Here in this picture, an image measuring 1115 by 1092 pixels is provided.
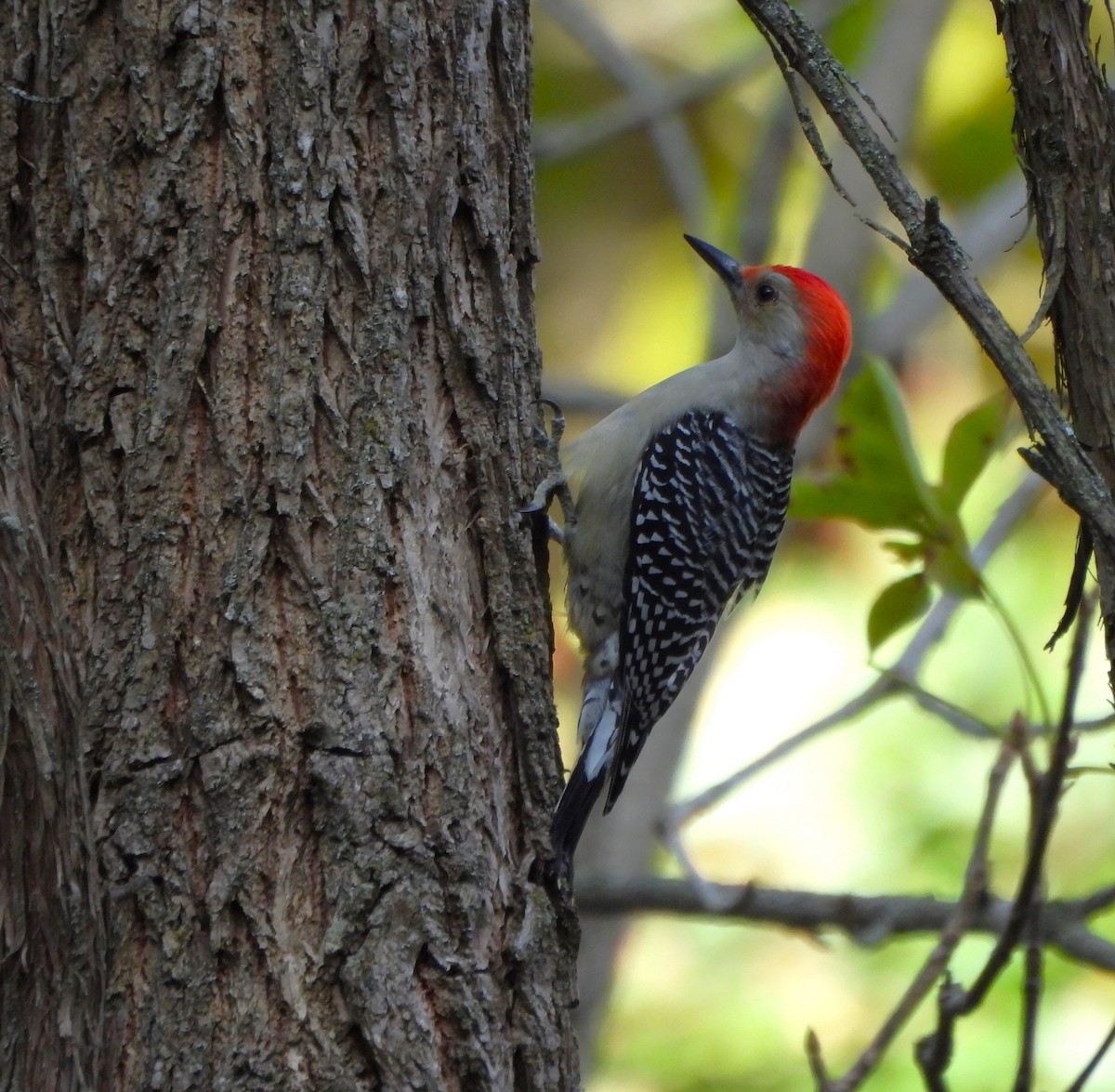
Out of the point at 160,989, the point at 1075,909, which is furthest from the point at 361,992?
the point at 1075,909

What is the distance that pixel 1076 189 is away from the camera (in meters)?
1.99

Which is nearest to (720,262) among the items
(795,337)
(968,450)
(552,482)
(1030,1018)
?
(795,337)

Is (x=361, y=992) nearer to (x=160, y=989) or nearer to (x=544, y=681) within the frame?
(x=160, y=989)

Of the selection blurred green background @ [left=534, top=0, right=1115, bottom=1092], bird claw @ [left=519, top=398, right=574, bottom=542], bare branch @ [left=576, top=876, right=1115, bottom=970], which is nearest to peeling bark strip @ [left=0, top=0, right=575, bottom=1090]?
bird claw @ [left=519, top=398, right=574, bottom=542]

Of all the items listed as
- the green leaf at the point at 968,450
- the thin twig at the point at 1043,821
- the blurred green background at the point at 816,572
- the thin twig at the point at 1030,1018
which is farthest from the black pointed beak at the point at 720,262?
the thin twig at the point at 1030,1018

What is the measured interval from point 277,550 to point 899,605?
142cm

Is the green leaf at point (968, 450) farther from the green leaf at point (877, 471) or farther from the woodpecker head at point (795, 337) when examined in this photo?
the woodpecker head at point (795, 337)

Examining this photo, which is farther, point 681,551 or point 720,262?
point 720,262

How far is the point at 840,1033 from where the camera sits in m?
5.99

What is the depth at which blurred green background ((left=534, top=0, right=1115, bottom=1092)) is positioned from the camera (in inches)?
221

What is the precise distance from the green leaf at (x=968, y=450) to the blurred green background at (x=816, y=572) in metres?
2.20

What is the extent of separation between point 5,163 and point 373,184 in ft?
1.91

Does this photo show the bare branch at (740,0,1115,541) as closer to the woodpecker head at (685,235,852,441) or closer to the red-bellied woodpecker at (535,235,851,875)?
the red-bellied woodpecker at (535,235,851,875)

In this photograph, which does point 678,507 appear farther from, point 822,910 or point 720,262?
point 822,910
